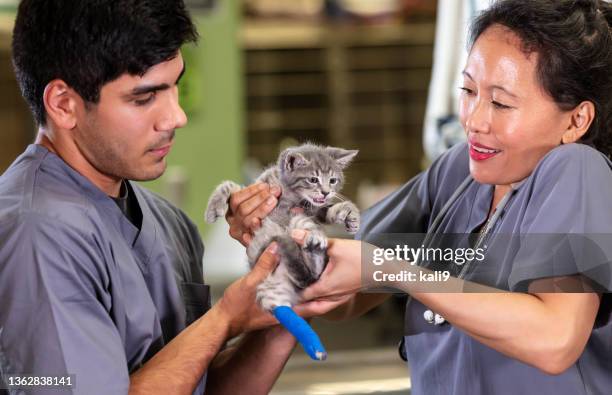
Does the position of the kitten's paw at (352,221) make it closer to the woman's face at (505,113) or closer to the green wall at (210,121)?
the woman's face at (505,113)

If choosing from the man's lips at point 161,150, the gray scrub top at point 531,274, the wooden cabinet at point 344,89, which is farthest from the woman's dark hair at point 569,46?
the wooden cabinet at point 344,89

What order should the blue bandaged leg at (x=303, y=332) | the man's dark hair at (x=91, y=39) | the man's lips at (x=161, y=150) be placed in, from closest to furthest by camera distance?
the blue bandaged leg at (x=303, y=332) → the man's dark hair at (x=91, y=39) → the man's lips at (x=161, y=150)

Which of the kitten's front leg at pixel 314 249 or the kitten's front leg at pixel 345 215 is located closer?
the kitten's front leg at pixel 314 249

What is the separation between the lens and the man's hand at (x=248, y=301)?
1.31 metres

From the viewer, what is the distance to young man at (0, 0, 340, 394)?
119cm

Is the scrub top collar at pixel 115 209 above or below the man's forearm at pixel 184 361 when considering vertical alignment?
above

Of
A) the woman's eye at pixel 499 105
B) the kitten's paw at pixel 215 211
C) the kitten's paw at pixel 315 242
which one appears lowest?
the kitten's paw at pixel 215 211

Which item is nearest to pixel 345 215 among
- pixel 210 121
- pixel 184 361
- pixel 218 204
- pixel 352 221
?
pixel 352 221

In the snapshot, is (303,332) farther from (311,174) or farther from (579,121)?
(579,121)

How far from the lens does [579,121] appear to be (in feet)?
4.43

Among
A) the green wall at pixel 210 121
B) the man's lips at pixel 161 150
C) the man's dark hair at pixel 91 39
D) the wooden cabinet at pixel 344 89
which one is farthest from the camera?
the wooden cabinet at pixel 344 89

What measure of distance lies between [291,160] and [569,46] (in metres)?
0.49

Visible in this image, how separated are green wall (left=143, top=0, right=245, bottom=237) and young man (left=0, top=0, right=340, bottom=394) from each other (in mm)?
2670

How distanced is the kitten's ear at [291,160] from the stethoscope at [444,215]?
0.26 meters
